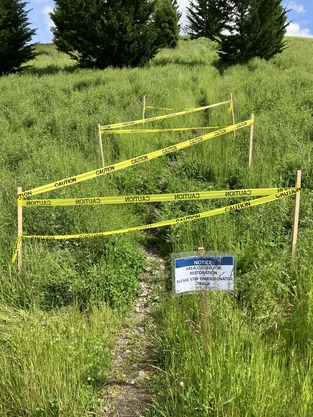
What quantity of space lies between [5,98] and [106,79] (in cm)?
428

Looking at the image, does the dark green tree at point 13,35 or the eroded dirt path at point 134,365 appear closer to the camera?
the eroded dirt path at point 134,365

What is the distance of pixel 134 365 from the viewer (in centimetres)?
305

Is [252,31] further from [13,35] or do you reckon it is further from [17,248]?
[17,248]

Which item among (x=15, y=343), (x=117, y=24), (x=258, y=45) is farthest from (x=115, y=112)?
(x=258, y=45)

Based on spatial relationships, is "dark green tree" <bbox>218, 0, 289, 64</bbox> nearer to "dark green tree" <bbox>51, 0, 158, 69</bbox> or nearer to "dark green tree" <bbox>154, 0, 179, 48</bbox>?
"dark green tree" <bbox>51, 0, 158, 69</bbox>

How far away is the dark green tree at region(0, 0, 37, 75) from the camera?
1933 centimetres

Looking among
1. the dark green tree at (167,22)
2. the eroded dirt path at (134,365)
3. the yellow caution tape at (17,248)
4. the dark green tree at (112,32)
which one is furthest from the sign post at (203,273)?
the dark green tree at (167,22)

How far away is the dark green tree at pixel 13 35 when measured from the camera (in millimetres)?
19328

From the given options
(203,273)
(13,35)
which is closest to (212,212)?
(203,273)

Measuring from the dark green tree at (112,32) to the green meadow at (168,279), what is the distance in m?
9.89

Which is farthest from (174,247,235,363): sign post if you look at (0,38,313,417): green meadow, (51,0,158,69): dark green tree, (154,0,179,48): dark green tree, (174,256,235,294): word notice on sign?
(154,0,179,48): dark green tree

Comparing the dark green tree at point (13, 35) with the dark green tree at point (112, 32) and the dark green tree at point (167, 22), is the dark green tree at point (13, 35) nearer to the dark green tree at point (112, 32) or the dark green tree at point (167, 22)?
the dark green tree at point (112, 32)

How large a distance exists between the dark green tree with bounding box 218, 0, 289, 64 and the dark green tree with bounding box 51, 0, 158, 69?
423cm

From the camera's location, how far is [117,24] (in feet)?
56.4
